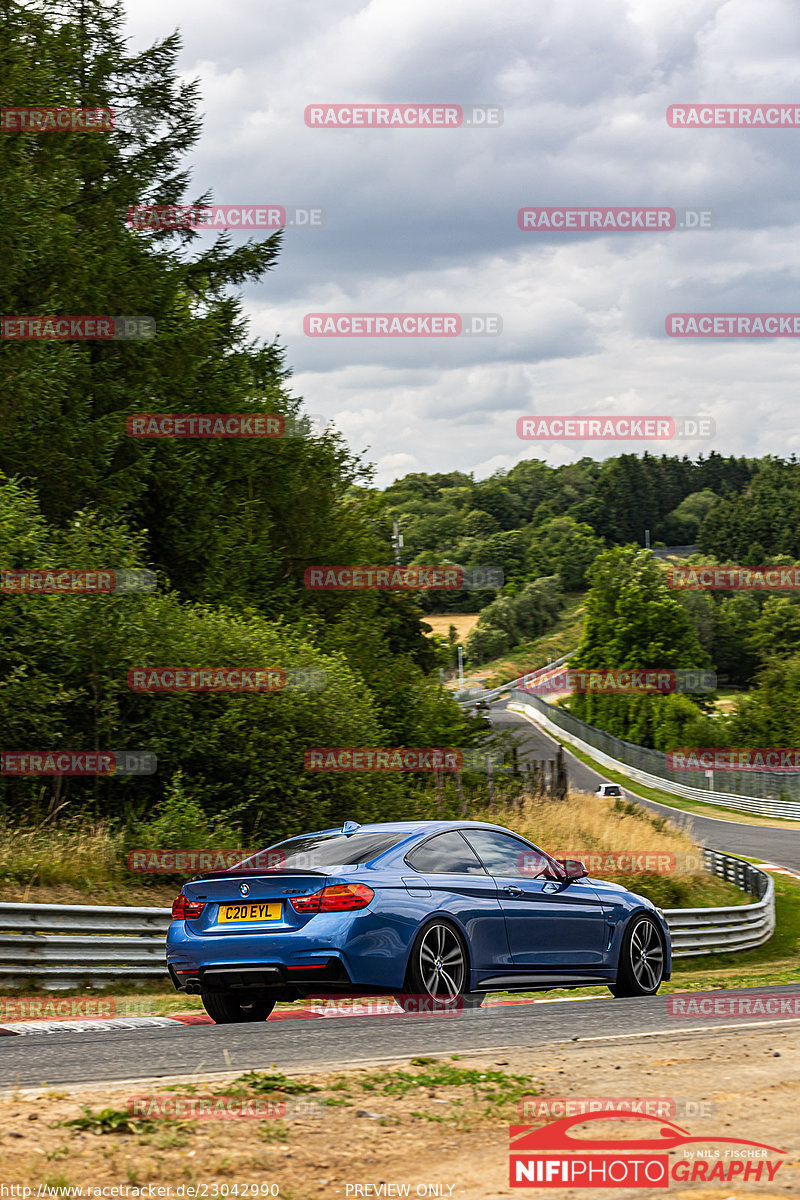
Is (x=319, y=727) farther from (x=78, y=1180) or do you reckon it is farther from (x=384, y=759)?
(x=78, y=1180)

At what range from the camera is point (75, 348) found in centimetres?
2322

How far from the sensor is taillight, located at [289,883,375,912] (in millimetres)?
8109

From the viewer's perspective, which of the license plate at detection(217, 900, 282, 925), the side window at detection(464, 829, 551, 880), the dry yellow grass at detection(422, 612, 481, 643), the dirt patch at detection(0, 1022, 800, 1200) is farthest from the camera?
the dry yellow grass at detection(422, 612, 481, 643)

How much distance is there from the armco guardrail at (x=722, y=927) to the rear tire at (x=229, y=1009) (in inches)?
345

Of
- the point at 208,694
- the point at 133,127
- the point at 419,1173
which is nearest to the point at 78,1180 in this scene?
the point at 419,1173

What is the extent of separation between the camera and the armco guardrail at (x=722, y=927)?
18.6 metres

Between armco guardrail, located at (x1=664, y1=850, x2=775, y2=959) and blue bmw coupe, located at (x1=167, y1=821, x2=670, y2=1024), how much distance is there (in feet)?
24.5

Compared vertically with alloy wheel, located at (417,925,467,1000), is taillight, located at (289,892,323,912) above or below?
above

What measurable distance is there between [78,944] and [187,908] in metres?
2.71

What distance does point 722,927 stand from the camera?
65.9 ft

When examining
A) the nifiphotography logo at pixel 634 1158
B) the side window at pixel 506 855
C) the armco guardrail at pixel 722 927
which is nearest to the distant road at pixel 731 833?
the armco guardrail at pixel 722 927

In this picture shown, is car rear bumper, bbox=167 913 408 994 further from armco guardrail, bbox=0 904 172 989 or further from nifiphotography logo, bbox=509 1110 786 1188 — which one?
nifiphotography logo, bbox=509 1110 786 1188

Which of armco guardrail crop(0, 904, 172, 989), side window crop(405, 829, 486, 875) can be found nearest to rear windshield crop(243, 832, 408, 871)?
side window crop(405, 829, 486, 875)

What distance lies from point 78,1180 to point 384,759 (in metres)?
16.3
